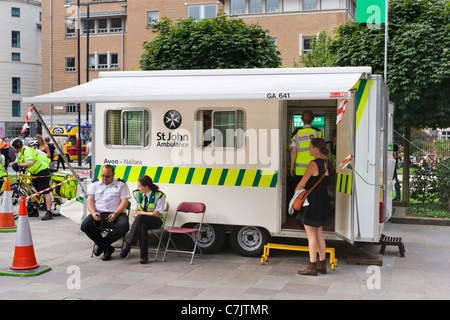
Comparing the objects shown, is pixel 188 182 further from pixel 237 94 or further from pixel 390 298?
pixel 390 298

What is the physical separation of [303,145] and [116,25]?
41.0 meters

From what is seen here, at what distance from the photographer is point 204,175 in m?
8.30

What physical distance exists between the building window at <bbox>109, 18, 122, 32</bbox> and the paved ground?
1550 inches

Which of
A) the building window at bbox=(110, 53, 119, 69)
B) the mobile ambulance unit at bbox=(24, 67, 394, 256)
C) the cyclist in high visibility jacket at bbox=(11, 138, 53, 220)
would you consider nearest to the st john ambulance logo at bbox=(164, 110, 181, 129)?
the mobile ambulance unit at bbox=(24, 67, 394, 256)

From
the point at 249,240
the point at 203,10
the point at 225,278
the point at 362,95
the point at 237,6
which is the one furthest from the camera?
the point at 203,10

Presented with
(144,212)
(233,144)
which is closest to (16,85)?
(144,212)

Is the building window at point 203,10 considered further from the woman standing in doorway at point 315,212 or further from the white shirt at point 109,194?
the woman standing in doorway at point 315,212

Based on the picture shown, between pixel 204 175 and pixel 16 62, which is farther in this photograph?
pixel 16 62

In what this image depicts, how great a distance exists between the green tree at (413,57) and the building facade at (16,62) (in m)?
48.1

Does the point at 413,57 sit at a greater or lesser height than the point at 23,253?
greater

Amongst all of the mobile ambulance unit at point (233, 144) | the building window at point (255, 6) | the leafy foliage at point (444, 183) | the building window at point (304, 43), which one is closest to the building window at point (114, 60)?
the building window at point (255, 6)

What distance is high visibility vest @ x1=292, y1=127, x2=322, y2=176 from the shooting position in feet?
26.8

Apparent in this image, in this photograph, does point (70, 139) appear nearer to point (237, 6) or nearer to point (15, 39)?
point (237, 6)

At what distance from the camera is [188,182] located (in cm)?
839
